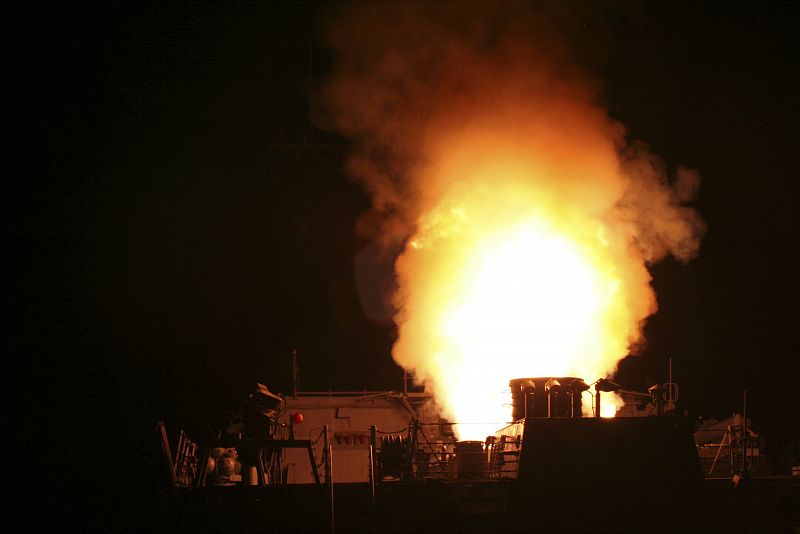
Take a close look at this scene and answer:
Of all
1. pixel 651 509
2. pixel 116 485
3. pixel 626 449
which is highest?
pixel 626 449

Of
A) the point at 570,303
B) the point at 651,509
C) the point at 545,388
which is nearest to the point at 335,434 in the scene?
the point at 570,303

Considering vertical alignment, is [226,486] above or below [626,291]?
below

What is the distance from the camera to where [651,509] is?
46.6 ft

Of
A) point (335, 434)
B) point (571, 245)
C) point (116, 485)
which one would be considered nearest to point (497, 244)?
point (571, 245)

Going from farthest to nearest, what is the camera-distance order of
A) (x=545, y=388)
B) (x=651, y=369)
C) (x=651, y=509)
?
(x=651, y=369) < (x=545, y=388) < (x=651, y=509)

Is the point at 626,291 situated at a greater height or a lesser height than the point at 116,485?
greater

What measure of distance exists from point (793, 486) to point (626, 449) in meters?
3.01

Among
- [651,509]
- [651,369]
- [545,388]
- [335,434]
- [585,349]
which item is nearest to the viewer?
[651,509]

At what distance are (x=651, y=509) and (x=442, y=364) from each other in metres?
6.78

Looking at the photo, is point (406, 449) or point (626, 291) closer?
point (406, 449)

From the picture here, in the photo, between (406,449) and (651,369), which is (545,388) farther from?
(651,369)

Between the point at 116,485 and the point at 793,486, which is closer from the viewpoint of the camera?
the point at 793,486

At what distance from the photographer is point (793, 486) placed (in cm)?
1468

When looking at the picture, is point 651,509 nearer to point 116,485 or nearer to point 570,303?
point 570,303
